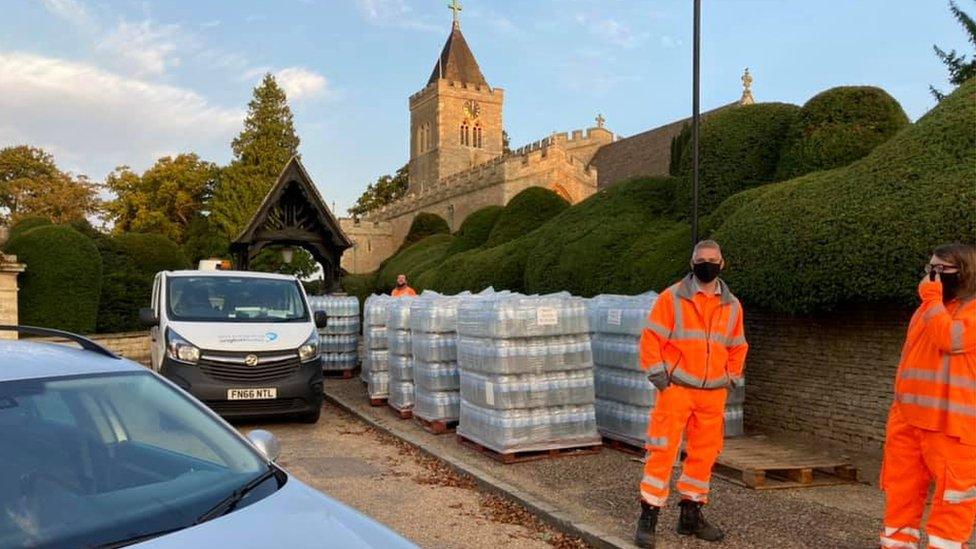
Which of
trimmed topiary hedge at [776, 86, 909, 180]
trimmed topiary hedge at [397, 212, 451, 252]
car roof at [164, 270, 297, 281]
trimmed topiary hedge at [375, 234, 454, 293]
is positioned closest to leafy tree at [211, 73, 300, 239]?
trimmed topiary hedge at [397, 212, 451, 252]

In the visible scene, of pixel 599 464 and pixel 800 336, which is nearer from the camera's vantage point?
pixel 599 464

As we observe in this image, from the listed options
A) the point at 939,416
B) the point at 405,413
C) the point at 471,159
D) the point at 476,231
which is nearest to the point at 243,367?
the point at 405,413

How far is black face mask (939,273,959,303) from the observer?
429cm

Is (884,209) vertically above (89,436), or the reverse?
(884,209)

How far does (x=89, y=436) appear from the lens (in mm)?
3119

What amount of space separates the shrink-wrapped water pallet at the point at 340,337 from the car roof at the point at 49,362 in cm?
1120

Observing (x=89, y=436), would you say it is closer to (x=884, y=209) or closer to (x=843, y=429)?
(x=884, y=209)

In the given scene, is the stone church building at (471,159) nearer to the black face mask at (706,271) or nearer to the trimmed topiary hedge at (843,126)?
the trimmed topiary hedge at (843,126)

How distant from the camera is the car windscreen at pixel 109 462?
2564mm

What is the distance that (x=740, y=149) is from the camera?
429 inches

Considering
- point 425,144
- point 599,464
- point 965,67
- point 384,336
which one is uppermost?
point 425,144

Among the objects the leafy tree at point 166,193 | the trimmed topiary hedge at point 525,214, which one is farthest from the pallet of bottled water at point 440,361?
the leafy tree at point 166,193

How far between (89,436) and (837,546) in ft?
14.9

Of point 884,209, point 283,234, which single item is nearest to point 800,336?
point 884,209
